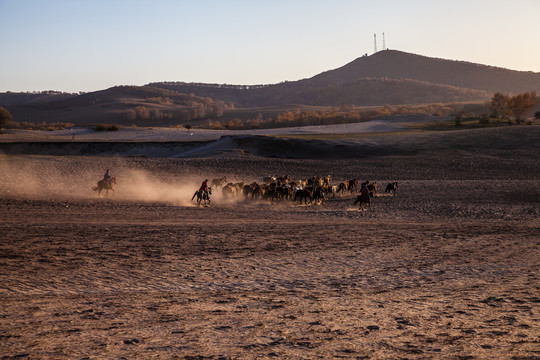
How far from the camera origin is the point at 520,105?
83.1 meters

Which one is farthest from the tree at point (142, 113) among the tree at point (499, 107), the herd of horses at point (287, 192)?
the herd of horses at point (287, 192)

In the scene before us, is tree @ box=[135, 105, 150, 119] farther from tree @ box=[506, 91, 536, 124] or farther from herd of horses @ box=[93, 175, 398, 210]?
herd of horses @ box=[93, 175, 398, 210]

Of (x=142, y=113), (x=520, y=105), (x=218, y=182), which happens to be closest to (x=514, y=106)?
(x=520, y=105)

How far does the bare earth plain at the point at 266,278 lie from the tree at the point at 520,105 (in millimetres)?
61196

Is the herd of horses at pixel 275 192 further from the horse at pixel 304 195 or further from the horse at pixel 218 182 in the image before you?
the horse at pixel 218 182

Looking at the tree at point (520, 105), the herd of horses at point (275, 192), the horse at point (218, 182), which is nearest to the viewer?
the herd of horses at point (275, 192)

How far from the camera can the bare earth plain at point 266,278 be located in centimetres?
775

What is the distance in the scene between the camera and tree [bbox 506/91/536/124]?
82688mm

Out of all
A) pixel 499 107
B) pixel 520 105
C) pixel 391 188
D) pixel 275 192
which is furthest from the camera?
pixel 499 107

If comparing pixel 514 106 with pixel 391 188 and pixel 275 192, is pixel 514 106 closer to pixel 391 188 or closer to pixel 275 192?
pixel 391 188

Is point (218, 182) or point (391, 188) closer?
point (391, 188)

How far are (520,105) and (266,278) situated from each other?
82.0 meters

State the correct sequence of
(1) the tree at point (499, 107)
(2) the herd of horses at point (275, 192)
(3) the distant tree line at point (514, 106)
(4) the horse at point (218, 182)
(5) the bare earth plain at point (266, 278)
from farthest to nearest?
1. (1) the tree at point (499, 107)
2. (3) the distant tree line at point (514, 106)
3. (4) the horse at point (218, 182)
4. (2) the herd of horses at point (275, 192)
5. (5) the bare earth plain at point (266, 278)

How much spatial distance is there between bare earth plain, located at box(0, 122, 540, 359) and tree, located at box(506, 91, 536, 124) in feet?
201
